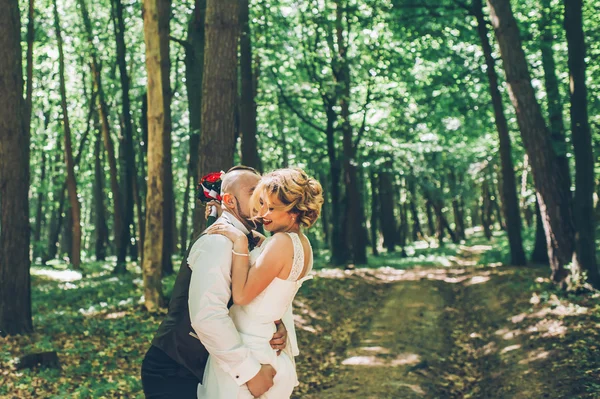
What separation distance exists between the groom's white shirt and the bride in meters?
0.06

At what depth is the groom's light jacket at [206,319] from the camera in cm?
315

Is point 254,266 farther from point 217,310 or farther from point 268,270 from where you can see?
point 217,310

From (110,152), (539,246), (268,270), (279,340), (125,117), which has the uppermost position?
(125,117)

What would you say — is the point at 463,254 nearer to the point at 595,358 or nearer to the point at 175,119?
the point at 175,119

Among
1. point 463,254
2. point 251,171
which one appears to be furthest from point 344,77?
point 251,171

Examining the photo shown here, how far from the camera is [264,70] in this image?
2442cm

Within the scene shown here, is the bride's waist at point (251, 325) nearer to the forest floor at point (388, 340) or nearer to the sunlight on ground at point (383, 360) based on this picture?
the forest floor at point (388, 340)

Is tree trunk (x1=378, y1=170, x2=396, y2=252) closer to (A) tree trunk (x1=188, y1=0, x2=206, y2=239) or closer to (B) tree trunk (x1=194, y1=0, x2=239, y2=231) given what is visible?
(A) tree trunk (x1=188, y1=0, x2=206, y2=239)

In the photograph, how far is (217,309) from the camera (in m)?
3.16

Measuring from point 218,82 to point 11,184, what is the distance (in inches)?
177

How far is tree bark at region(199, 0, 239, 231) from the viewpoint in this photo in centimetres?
893

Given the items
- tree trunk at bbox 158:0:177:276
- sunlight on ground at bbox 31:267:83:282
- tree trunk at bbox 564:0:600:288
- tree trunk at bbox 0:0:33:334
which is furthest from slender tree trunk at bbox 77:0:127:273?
tree trunk at bbox 564:0:600:288

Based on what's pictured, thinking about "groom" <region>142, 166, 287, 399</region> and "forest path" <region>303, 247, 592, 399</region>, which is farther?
"forest path" <region>303, 247, 592, 399</region>

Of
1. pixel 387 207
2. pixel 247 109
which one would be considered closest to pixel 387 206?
pixel 387 207
